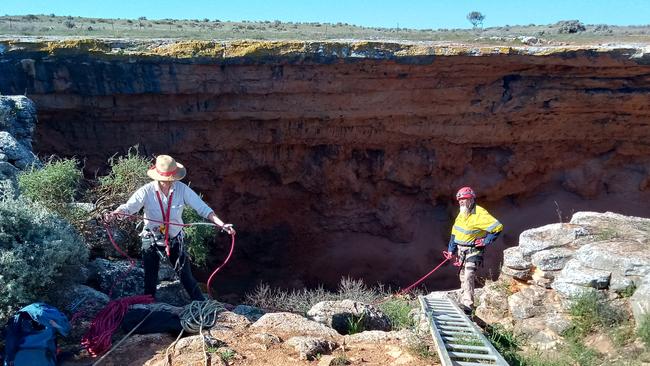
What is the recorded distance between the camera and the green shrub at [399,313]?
5.10 m

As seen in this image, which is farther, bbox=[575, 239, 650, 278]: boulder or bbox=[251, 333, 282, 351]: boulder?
bbox=[575, 239, 650, 278]: boulder

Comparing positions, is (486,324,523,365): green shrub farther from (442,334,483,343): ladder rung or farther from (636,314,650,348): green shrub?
(636,314,650,348): green shrub

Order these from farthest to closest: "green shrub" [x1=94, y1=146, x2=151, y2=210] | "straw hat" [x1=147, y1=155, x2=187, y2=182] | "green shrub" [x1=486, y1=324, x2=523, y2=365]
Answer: "green shrub" [x1=94, y1=146, x2=151, y2=210] < "straw hat" [x1=147, y1=155, x2=187, y2=182] < "green shrub" [x1=486, y1=324, x2=523, y2=365]

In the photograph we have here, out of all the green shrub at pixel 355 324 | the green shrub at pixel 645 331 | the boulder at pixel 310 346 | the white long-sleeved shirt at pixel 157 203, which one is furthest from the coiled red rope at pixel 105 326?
the green shrub at pixel 645 331

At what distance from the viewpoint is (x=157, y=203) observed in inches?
179

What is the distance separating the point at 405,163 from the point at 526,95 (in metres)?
2.53

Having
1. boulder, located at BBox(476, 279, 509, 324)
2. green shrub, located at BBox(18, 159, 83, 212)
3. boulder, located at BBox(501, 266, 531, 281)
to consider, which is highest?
green shrub, located at BBox(18, 159, 83, 212)

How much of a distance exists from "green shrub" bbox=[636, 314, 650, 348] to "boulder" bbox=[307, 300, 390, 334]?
6.50 feet

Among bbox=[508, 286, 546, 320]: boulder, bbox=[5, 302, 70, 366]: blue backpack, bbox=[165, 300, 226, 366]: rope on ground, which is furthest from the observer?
bbox=[508, 286, 546, 320]: boulder

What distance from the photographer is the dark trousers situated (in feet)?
15.3

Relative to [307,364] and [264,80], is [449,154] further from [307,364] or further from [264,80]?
[307,364]

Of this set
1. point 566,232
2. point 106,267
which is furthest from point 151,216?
point 566,232

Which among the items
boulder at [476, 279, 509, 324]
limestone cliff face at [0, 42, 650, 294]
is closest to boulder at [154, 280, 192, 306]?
boulder at [476, 279, 509, 324]

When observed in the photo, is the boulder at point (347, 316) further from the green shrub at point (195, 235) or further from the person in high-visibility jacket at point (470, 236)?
the green shrub at point (195, 235)
